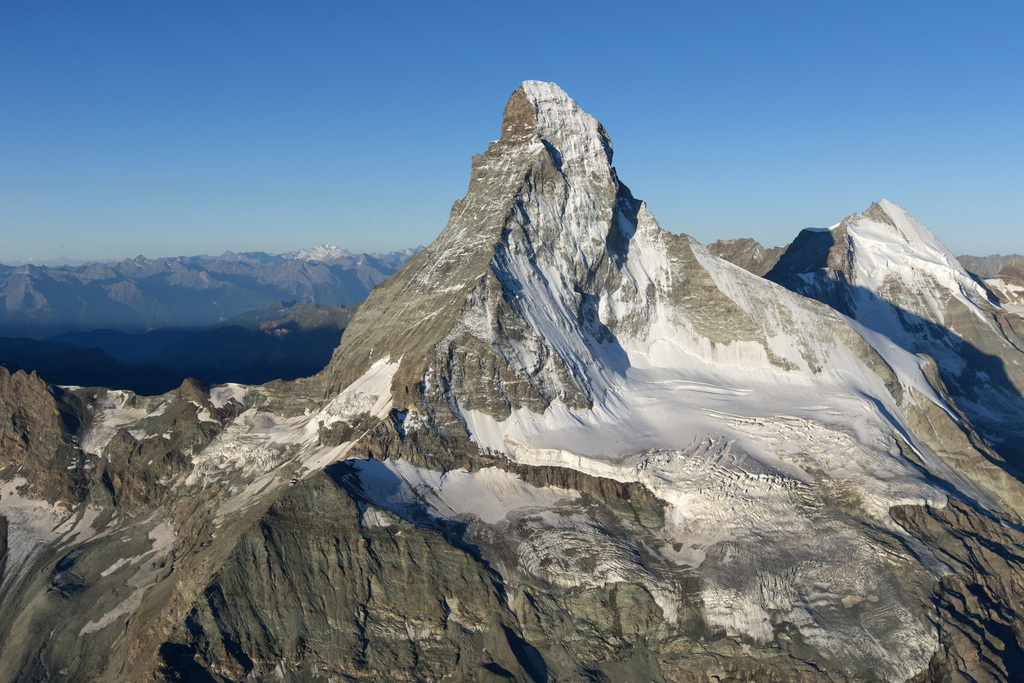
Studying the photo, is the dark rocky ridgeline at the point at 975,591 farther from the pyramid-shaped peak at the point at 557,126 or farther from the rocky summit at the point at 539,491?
the pyramid-shaped peak at the point at 557,126

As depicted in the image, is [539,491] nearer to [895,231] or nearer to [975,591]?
[975,591]

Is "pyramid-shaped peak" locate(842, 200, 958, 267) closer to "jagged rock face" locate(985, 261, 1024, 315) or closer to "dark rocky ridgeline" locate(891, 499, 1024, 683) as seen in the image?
"jagged rock face" locate(985, 261, 1024, 315)

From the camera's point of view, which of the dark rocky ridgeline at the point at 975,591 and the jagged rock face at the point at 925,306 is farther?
the jagged rock face at the point at 925,306

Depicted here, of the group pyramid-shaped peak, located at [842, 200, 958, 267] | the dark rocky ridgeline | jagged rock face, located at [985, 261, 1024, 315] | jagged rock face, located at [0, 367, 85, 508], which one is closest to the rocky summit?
the dark rocky ridgeline

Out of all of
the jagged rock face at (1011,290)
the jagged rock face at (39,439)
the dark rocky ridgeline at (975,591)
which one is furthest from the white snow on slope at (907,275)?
the jagged rock face at (39,439)

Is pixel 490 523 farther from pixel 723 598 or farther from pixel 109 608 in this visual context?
pixel 109 608

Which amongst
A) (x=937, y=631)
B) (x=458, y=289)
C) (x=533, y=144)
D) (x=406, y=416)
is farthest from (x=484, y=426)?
(x=533, y=144)
